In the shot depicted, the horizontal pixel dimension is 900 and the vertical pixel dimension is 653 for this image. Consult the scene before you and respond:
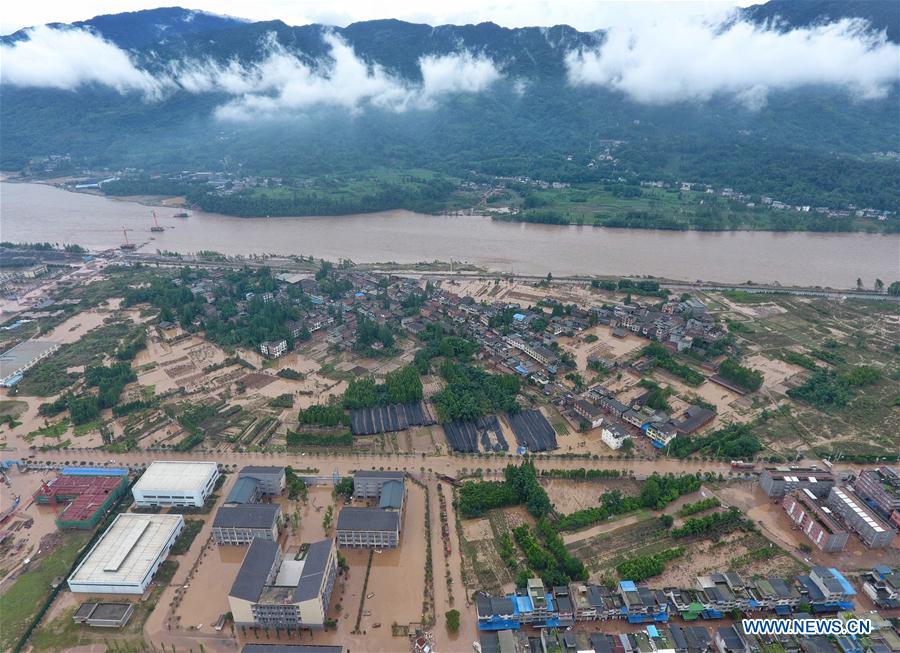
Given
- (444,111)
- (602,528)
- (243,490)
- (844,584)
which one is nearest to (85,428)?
(243,490)

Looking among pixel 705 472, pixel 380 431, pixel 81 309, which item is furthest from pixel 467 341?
pixel 81 309

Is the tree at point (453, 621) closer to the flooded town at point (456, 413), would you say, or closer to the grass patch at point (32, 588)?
the flooded town at point (456, 413)

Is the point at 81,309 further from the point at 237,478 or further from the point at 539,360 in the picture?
the point at 539,360

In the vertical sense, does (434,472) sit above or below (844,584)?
below

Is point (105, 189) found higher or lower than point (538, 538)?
lower

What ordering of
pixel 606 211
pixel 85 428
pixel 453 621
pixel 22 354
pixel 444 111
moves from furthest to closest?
pixel 444 111 < pixel 606 211 < pixel 22 354 < pixel 85 428 < pixel 453 621

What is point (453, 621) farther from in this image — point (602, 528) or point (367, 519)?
point (602, 528)
